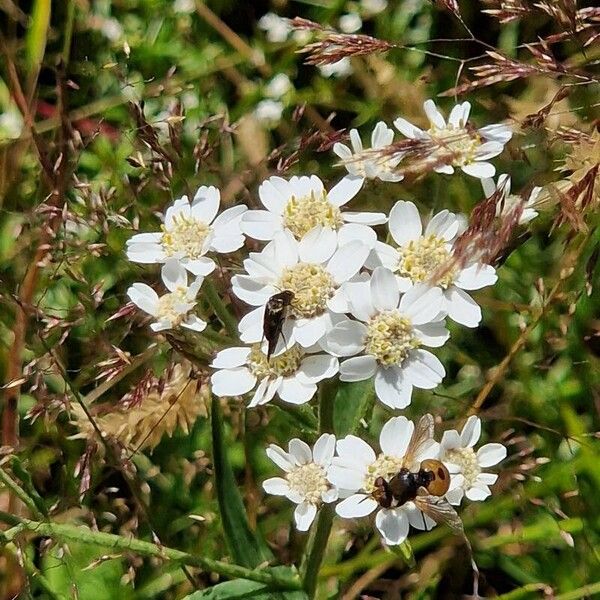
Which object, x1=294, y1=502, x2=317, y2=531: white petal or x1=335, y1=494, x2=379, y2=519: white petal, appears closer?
x1=335, y1=494, x2=379, y2=519: white petal

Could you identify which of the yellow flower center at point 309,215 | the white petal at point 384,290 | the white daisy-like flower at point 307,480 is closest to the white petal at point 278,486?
the white daisy-like flower at point 307,480

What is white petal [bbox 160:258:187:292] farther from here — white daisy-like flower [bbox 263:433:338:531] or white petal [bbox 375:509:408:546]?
white petal [bbox 375:509:408:546]

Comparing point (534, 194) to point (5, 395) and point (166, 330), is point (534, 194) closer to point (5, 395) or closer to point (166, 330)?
point (166, 330)

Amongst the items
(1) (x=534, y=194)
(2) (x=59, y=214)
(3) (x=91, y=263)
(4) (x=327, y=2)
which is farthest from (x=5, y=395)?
(4) (x=327, y=2)

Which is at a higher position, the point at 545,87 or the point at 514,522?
the point at 545,87

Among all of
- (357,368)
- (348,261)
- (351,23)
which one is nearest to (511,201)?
(348,261)

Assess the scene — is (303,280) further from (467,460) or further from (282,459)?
(467,460)

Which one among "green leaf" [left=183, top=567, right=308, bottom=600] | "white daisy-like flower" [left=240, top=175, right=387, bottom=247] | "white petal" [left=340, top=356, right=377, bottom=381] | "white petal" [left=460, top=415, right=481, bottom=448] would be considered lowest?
"green leaf" [left=183, top=567, right=308, bottom=600]

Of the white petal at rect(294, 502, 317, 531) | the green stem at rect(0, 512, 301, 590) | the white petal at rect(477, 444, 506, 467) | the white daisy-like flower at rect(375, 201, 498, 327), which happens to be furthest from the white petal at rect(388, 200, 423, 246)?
the green stem at rect(0, 512, 301, 590)
